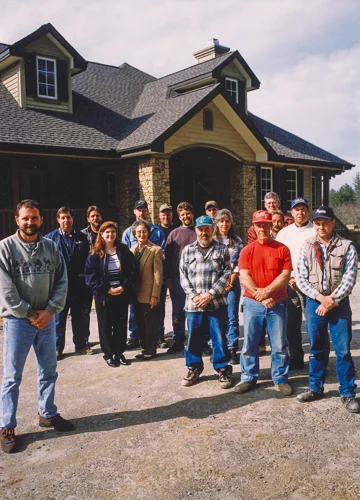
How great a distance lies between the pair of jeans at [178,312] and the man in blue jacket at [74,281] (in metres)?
1.19

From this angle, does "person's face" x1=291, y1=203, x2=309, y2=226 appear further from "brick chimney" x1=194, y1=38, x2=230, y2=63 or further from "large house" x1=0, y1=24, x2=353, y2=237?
"brick chimney" x1=194, y1=38, x2=230, y2=63

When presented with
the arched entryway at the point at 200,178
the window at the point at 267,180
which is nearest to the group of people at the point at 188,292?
the arched entryway at the point at 200,178

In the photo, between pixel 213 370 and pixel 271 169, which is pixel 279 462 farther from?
pixel 271 169

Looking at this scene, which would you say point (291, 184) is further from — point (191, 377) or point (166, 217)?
point (191, 377)

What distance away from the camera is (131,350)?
683 centimetres

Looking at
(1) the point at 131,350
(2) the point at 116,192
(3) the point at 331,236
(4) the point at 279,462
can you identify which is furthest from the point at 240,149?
(4) the point at 279,462

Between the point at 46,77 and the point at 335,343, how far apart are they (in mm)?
13502

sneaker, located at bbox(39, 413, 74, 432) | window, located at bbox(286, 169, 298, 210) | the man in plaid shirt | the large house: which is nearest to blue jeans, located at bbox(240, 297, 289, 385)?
the man in plaid shirt

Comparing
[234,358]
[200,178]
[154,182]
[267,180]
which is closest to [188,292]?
[234,358]

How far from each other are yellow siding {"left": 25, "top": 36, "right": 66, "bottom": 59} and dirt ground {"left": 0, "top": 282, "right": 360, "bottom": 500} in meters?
12.4

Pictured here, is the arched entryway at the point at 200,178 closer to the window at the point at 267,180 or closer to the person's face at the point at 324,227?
the window at the point at 267,180

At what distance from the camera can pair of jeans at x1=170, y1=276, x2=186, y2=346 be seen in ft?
21.9

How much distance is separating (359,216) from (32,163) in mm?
22879

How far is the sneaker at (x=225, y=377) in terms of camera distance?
512 centimetres
